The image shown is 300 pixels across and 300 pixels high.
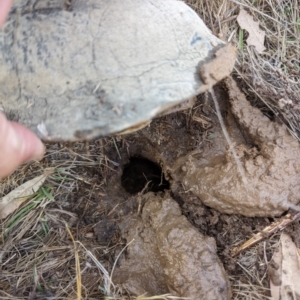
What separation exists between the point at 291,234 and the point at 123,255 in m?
0.83

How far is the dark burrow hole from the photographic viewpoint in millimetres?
2428

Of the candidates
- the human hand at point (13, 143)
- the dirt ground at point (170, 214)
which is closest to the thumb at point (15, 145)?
the human hand at point (13, 143)

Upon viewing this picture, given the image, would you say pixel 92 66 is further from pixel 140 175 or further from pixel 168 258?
pixel 140 175

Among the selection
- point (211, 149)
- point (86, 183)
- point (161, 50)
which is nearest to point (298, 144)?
point (211, 149)

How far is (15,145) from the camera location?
136 centimetres

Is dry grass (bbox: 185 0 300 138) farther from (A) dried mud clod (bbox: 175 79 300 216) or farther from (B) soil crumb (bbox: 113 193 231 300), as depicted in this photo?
(B) soil crumb (bbox: 113 193 231 300)

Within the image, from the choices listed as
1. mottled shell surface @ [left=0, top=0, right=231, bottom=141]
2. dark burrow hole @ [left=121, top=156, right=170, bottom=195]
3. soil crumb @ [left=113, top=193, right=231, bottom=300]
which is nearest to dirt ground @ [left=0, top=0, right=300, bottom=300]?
soil crumb @ [left=113, top=193, right=231, bottom=300]

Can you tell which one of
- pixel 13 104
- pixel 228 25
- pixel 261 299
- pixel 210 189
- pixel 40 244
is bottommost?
pixel 261 299

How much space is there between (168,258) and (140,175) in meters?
0.73

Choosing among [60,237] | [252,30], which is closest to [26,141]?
[60,237]

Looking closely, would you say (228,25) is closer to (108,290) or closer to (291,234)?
(291,234)

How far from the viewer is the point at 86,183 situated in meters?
2.21

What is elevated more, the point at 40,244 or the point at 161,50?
the point at 161,50

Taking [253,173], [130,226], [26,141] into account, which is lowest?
[130,226]
